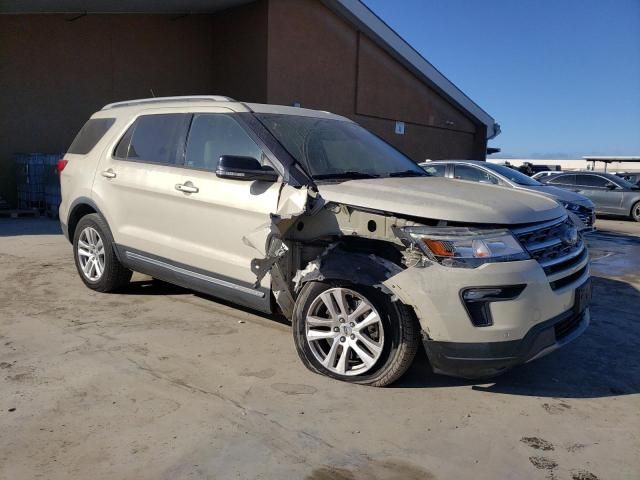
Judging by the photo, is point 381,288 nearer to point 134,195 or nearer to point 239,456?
point 239,456

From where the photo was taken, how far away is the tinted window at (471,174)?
10312 mm

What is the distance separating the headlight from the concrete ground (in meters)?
0.95

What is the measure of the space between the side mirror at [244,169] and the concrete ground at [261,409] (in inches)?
52.2

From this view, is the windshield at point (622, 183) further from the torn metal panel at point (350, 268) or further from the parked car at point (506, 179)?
the torn metal panel at point (350, 268)

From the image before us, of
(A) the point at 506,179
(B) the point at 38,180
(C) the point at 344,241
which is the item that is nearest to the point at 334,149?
(C) the point at 344,241

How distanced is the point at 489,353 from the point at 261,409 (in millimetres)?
1398

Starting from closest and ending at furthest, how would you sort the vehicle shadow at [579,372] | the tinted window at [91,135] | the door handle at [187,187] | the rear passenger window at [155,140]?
the vehicle shadow at [579,372] → the door handle at [187,187] → the rear passenger window at [155,140] → the tinted window at [91,135]

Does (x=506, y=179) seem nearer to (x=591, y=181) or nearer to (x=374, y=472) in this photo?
(x=374, y=472)

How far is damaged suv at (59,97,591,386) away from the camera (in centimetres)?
333

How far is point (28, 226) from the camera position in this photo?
1074 cm

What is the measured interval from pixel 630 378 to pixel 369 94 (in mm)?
15308

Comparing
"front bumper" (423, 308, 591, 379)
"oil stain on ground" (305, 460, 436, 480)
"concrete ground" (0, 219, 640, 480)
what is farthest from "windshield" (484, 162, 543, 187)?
"oil stain on ground" (305, 460, 436, 480)

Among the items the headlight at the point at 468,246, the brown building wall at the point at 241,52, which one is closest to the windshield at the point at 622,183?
the brown building wall at the point at 241,52

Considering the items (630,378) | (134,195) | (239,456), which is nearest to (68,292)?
(134,195)
